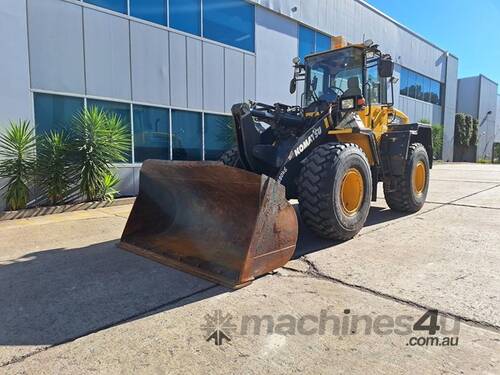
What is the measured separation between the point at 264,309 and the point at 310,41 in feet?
42.2

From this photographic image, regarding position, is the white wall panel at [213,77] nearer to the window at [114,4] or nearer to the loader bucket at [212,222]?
the window at [114,4]

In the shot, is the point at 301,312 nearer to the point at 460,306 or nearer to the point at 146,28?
the point at 460,306

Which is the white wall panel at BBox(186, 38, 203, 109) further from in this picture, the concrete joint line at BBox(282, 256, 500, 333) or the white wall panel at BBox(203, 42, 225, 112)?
the concrete joint line at BBox(282, 256, 500, 333)

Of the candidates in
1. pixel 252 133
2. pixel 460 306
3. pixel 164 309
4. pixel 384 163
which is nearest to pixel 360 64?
pixel 384 163

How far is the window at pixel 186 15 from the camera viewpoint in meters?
9.59

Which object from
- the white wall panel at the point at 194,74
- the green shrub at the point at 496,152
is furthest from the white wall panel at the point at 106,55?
the green shrub at the point at 496,152

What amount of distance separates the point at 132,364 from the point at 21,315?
47.7 inches

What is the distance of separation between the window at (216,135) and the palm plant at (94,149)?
10.6 feet

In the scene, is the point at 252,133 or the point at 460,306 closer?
the point at 460,306

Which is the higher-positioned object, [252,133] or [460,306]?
[252,133]

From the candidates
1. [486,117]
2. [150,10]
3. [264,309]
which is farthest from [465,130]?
[264,309]

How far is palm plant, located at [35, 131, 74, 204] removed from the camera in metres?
7.13

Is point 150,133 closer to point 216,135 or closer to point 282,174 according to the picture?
point 216,135

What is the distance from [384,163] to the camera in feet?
21.3
